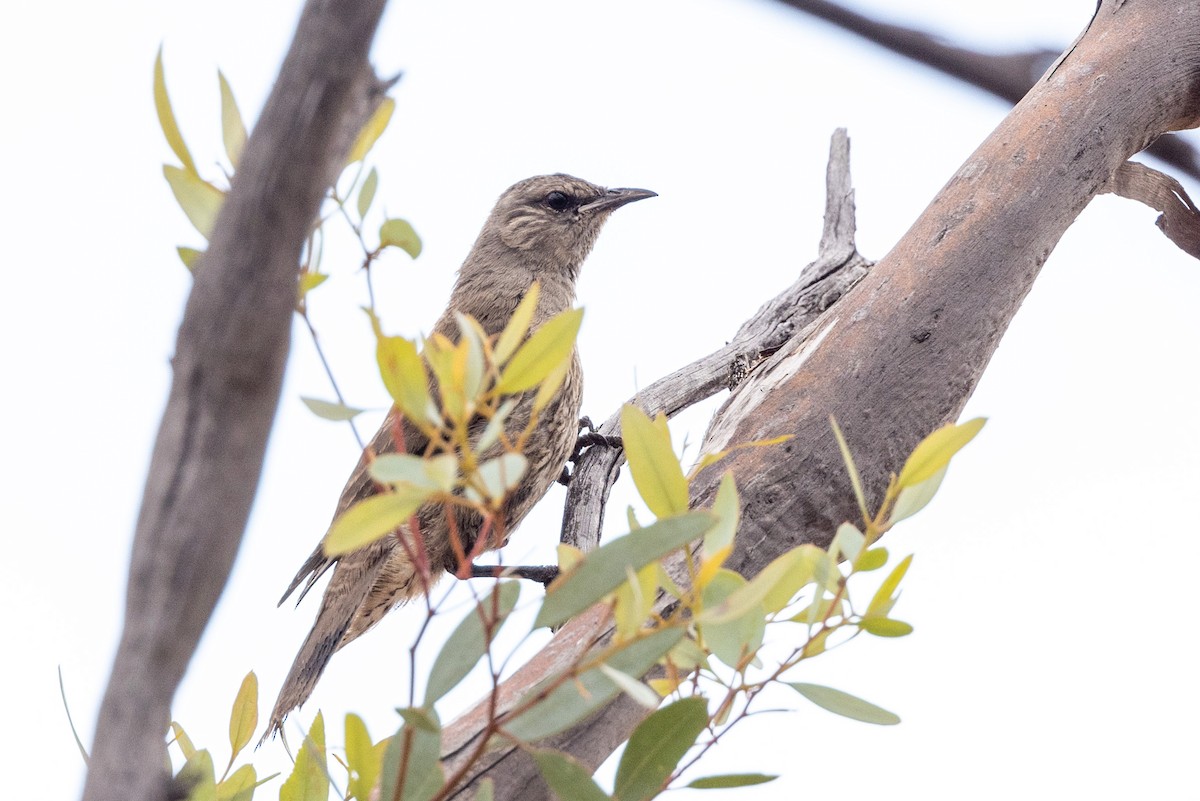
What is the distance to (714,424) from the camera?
2736 mm

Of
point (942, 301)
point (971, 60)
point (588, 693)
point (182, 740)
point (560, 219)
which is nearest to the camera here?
point (588, 693)

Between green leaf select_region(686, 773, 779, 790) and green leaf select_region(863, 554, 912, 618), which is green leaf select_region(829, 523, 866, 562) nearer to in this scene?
green leaf select_region(863, 554, 912, 618)

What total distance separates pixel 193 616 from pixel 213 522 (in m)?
0.07

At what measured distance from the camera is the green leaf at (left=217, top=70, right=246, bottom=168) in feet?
4.00

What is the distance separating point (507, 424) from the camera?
12.7 ft

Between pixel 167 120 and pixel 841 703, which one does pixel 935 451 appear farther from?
pixel 167 120

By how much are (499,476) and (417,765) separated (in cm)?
38

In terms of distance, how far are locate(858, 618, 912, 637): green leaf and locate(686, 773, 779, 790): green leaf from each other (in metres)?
0.21

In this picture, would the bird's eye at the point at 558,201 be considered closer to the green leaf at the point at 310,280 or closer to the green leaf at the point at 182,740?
the green leaf at the point at 182,740

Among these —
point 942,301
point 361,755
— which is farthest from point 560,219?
point 361,755

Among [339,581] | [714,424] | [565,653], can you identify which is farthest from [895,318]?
[339,581]

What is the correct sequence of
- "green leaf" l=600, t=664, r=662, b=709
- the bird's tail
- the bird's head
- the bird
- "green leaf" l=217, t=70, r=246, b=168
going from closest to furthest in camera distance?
"green leaf" l=600, t=664, r=662, b=709, "green leaf" l=217, t=70, r=246, b=168, the bird's tail, the bird, the bird's head

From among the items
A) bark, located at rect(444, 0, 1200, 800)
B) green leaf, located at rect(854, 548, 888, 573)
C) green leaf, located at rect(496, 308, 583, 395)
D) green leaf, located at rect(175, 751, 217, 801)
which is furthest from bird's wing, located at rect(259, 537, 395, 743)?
green leaf, located at rect(496, 308, 583, 395)

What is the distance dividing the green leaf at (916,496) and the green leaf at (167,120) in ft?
2.98
